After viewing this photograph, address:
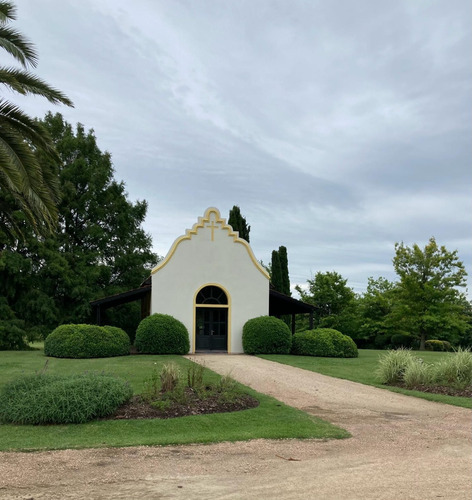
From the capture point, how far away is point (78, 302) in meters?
32.1

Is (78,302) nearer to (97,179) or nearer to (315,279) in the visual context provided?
(97,179)

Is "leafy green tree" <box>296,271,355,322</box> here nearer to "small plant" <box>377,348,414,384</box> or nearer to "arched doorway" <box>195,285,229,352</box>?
"arched doorway" <box>195,285,229,352</box>

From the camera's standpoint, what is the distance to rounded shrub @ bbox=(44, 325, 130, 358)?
67.7ft

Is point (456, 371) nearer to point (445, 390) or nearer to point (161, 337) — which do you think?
point (445, 390)

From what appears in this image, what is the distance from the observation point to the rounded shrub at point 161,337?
2172cm

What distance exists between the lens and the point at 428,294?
33.4 metres

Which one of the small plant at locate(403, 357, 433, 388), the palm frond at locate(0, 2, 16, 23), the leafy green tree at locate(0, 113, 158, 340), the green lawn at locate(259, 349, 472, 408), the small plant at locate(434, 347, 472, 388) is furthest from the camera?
the leafy green tree at locate(0, 113, 158, 340)

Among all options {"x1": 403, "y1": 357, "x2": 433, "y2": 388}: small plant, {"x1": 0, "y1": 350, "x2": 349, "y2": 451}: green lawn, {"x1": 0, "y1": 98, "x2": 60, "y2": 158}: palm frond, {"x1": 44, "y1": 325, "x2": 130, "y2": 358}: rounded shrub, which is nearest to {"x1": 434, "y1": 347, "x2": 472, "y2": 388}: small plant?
{"x1": 403, "y1": 357, "x2": 433, "y2": 388}: small plant

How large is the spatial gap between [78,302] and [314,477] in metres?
28.7

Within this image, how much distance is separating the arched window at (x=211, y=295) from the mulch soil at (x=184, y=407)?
1446 cm

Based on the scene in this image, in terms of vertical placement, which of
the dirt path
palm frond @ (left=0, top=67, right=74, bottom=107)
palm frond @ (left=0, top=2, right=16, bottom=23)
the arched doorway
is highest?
palm frond @ (left=0, top=2, right=16, bottom=23)

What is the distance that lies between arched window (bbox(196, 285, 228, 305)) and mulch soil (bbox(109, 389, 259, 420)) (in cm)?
1446

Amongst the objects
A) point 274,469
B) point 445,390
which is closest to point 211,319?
point 445,390

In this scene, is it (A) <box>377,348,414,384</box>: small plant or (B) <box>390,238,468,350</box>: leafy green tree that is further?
(B) <box>390,238,468,350</box>: leafy green tree
